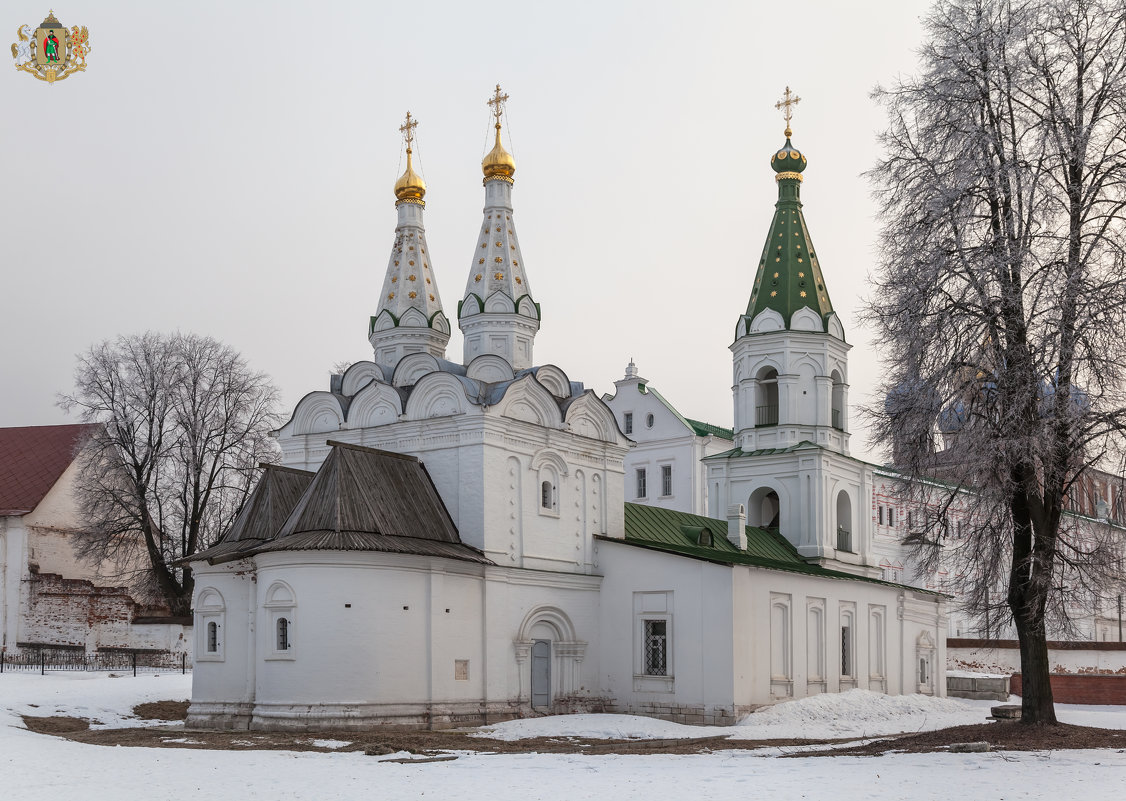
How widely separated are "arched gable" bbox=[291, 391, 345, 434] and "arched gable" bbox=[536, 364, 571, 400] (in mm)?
4513

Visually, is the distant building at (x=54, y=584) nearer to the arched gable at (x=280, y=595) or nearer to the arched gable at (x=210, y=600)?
the arched gable at (x=210, y=600)

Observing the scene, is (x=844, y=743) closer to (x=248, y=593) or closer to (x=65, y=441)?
(x=248, y=593)

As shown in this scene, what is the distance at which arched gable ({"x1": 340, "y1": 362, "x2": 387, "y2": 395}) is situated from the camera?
2866 cm

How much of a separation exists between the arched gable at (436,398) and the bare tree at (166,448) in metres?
13.2

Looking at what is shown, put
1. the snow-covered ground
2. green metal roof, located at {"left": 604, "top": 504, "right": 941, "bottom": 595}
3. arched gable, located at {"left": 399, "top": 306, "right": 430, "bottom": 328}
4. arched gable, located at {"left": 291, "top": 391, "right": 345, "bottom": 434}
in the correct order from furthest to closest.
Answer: arched gable, located at {"left": 399, "top": 306, "right": 430, "bottom": 328}
green metal roof, located at {"left": 604, "top": 504, "right": 941, "bottom": 595}
arched gable, located at {"left": 291, "top": 391, "right": 345, "bottom": 434}
the snow-covered ground

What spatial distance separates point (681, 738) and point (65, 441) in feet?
88.8

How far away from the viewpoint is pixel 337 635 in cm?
2205

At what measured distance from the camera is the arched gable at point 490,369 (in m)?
28.5

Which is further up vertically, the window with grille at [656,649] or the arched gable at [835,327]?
the arched gable at [835,327]

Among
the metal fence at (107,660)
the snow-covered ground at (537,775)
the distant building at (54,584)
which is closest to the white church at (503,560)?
the snow-covered ground at (537,775)

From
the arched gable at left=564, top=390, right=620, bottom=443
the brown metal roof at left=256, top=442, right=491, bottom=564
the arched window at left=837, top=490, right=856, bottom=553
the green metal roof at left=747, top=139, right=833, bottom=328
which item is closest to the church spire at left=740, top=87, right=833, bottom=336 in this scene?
the green metal roof at left=747, top=139, right=833, bottom=328

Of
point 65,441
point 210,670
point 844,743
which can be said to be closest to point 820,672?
point 844,743

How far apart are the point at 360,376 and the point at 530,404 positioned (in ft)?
14.9

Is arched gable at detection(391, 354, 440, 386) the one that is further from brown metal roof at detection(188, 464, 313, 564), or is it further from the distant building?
the distant building
